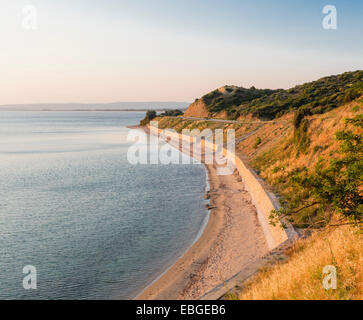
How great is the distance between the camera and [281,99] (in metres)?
82.6

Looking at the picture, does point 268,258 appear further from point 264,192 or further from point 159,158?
point 159,158

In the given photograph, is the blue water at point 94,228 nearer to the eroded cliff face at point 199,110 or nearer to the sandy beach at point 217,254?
the sandy beach at point 217,254

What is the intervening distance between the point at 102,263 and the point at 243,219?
10.3 metres

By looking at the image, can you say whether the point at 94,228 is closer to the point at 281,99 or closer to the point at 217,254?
the point at 217,254

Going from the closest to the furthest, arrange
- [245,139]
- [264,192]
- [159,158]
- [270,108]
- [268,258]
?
[268,258] < [264,192] < [245,139] < [159,158] < [270,108]

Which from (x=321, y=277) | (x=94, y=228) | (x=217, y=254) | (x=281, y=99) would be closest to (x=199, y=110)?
(x=281, y=99)

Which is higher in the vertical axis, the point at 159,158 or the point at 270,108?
the point at 270,108

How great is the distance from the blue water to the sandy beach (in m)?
0.92

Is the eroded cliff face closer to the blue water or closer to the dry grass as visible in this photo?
the blue water

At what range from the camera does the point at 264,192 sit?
78.4ft

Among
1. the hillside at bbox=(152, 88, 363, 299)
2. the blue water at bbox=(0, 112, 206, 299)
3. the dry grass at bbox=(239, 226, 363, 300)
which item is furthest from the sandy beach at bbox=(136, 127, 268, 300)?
the dry grass at bbox=(239, 226, 363, 300)

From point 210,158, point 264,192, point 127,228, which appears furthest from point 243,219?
point 210,158

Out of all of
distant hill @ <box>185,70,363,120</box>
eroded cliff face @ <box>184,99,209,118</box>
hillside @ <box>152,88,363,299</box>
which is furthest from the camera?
eroded cliff face @ <box>184,99,209,118</box>

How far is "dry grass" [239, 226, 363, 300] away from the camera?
7785mm
